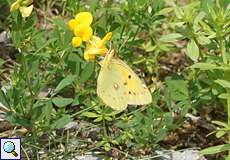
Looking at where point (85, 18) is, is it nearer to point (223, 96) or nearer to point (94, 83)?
point (94, 83)

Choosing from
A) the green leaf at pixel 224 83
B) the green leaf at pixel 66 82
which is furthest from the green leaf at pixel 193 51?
the green leaf at pixel 66 82

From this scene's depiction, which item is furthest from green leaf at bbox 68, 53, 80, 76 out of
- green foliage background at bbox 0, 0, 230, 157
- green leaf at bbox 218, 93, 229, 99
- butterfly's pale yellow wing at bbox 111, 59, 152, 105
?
green leaf at bbox 218, 93, 229, 99

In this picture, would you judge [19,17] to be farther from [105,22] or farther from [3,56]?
[3,56]

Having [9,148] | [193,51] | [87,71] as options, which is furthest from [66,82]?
[193,51]

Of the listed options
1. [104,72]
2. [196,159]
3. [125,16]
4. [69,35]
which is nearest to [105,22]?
[125,16]

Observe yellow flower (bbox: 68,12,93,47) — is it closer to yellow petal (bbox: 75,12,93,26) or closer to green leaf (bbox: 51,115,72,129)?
yellow petal (bbox: 75,12,93,26)

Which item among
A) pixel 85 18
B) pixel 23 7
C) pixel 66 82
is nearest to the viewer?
pixel 23 7

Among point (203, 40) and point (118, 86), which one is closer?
point (118, 86)

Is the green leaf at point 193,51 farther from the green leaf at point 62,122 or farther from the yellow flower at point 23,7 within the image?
the yellow flower at point 23,7
